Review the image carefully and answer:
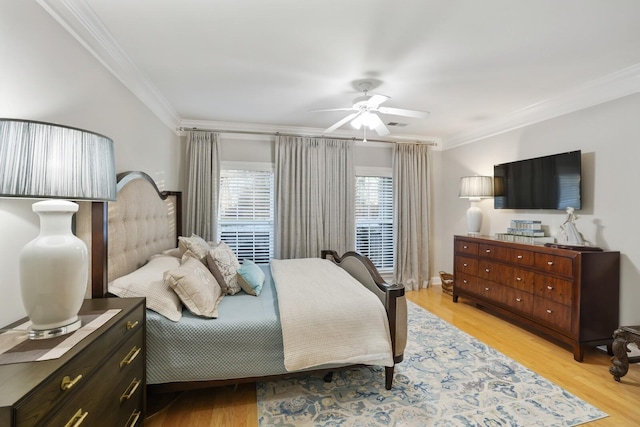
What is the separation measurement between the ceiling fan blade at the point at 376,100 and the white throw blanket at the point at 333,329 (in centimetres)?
163

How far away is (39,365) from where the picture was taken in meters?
0.91

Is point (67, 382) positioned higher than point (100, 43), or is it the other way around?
point (100, 43)

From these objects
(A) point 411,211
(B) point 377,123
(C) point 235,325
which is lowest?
(C) point 235,325

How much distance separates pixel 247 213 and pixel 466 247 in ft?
10.5

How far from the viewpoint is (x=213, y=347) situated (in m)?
1.86

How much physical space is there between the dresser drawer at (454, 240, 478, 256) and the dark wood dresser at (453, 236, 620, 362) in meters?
0.11

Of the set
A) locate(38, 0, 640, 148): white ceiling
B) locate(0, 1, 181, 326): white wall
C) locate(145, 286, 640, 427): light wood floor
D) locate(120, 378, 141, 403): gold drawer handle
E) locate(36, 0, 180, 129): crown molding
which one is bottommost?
locate(145, 286, 640, 427): light wood floor

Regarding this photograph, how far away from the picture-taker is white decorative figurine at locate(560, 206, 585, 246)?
288cm

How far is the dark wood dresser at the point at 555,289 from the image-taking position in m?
2.61

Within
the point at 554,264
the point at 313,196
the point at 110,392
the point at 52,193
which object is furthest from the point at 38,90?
the point at 554,264

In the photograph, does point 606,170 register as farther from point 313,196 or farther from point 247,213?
point 247,213

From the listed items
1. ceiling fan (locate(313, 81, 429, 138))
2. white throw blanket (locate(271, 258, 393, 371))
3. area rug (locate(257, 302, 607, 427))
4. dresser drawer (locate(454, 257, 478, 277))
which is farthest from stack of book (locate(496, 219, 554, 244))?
white throw blanket (locate(271, 258, 393, 371))

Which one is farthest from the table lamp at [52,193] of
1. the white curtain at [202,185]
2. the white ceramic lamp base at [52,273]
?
the white curtain at [202,185]

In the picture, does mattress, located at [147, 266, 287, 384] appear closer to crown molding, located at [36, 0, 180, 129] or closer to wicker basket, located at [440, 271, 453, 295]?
crown molding, located at [36, 0, 180, 129]
